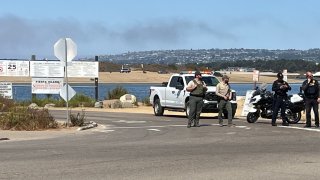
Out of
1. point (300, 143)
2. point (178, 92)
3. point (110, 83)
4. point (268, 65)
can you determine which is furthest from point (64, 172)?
point (268, 65)

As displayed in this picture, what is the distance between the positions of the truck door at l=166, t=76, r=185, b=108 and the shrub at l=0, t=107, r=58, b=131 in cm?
791

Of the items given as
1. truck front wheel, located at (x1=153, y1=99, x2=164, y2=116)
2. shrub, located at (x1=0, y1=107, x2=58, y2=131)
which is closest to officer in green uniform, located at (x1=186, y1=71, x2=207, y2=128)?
shrub, located at (x1=0, y1=107, x2=58, y2=131)

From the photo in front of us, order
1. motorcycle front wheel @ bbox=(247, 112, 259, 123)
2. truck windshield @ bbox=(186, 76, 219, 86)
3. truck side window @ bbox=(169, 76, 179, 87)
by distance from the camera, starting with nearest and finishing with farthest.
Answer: motorcycle front wheel @ bbox=(247, 112, 259, 123) < truck windshield @ bbox=(186, 76, 219, 86) < truck side window @ bbox=(169, 76, 179, 87)

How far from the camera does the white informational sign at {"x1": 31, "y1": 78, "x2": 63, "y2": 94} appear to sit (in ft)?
128

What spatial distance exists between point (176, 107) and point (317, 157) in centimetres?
1501

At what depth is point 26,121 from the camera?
1997cm

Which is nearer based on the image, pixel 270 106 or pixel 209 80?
pixel 270 106

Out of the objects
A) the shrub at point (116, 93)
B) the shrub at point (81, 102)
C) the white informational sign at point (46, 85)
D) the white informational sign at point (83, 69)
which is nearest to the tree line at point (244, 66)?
the shrub at point (116, 93)

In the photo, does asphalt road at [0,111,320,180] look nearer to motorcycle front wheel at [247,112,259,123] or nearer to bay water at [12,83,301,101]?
motorcycle front wheel at [247,112,259,123]

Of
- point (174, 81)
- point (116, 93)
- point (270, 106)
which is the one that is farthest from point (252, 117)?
point (116, 93)

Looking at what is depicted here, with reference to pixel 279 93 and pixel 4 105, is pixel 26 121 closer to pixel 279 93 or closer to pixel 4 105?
pixel 4 105

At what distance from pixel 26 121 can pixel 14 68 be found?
21960mm

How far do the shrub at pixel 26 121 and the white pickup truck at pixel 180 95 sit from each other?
24.1 ft

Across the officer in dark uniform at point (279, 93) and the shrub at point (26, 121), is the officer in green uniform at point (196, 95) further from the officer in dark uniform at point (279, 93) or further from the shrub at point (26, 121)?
the shrub at point (26, 121)
